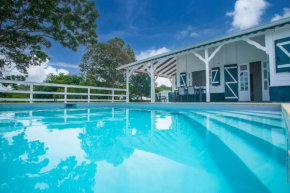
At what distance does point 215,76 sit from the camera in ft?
27.7

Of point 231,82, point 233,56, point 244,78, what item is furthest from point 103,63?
point 244,78

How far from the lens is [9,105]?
6.88m

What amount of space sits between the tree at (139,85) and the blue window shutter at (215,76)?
10036 millimetres

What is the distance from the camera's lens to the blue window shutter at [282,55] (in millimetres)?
4957

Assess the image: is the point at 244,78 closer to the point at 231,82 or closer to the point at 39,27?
the point at 231,82

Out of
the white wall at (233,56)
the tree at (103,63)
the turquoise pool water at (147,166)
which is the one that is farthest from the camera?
the tree at (103,63)

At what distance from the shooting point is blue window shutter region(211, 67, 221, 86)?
8.37 metres

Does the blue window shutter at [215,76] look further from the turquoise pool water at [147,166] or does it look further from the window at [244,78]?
the turquoise pool water at [147,166]

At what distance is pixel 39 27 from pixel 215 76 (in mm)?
9428

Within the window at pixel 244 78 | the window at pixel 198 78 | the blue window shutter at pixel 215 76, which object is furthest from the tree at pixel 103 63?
→ the window at pixel 244 78

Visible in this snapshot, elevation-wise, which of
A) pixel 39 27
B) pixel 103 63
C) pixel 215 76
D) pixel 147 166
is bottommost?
pixel 147 166

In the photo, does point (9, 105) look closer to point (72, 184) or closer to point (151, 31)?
point (72, 184)

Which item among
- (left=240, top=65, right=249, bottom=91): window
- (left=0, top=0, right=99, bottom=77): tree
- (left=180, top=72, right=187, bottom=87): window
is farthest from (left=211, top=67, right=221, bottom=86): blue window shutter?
(left=0, top=0, right=99, bottom=77): tree

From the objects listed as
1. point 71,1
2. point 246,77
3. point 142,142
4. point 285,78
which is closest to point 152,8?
point 71,1
